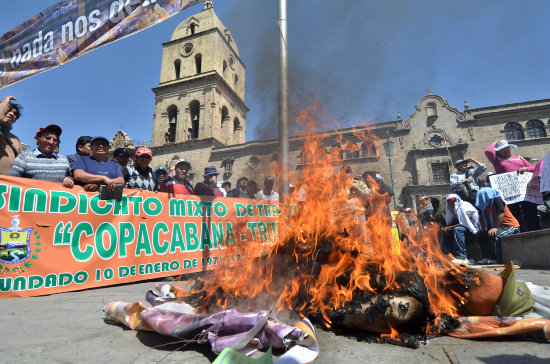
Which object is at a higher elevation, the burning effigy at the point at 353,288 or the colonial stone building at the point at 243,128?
the colonial stone building at the point at 243,128

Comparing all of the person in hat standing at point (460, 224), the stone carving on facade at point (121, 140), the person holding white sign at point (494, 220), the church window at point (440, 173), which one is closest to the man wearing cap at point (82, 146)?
the person in hat standing at point (460, 224)

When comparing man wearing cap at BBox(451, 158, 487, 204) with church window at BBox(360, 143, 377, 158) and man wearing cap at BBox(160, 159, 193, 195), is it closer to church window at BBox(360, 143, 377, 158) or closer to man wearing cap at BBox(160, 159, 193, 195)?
man wearing cap at BBox(160, 159, 193, 195)

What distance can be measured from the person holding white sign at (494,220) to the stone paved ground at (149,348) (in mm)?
5337

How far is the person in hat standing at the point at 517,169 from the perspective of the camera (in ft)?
21.2

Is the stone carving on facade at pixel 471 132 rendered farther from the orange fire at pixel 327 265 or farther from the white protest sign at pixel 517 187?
the orange fire at pixel 327 265

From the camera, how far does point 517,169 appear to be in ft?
22.6

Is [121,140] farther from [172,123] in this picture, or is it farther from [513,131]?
[513,131]

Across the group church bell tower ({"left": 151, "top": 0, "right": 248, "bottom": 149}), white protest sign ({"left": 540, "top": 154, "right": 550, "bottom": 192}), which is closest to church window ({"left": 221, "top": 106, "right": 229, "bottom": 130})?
church bell tower ({"left": 151, "top": 0, "right": 248, "bottom": 149})

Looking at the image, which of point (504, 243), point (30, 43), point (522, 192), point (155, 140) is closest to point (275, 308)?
point (504, 243)

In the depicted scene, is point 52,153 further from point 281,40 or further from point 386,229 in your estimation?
point 386,229

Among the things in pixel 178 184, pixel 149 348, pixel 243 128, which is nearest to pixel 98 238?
pixel 178 184

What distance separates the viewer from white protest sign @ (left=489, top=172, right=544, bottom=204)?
640cm

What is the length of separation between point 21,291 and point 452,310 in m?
4.74

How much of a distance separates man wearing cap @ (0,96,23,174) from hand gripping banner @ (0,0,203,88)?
2.31 m
